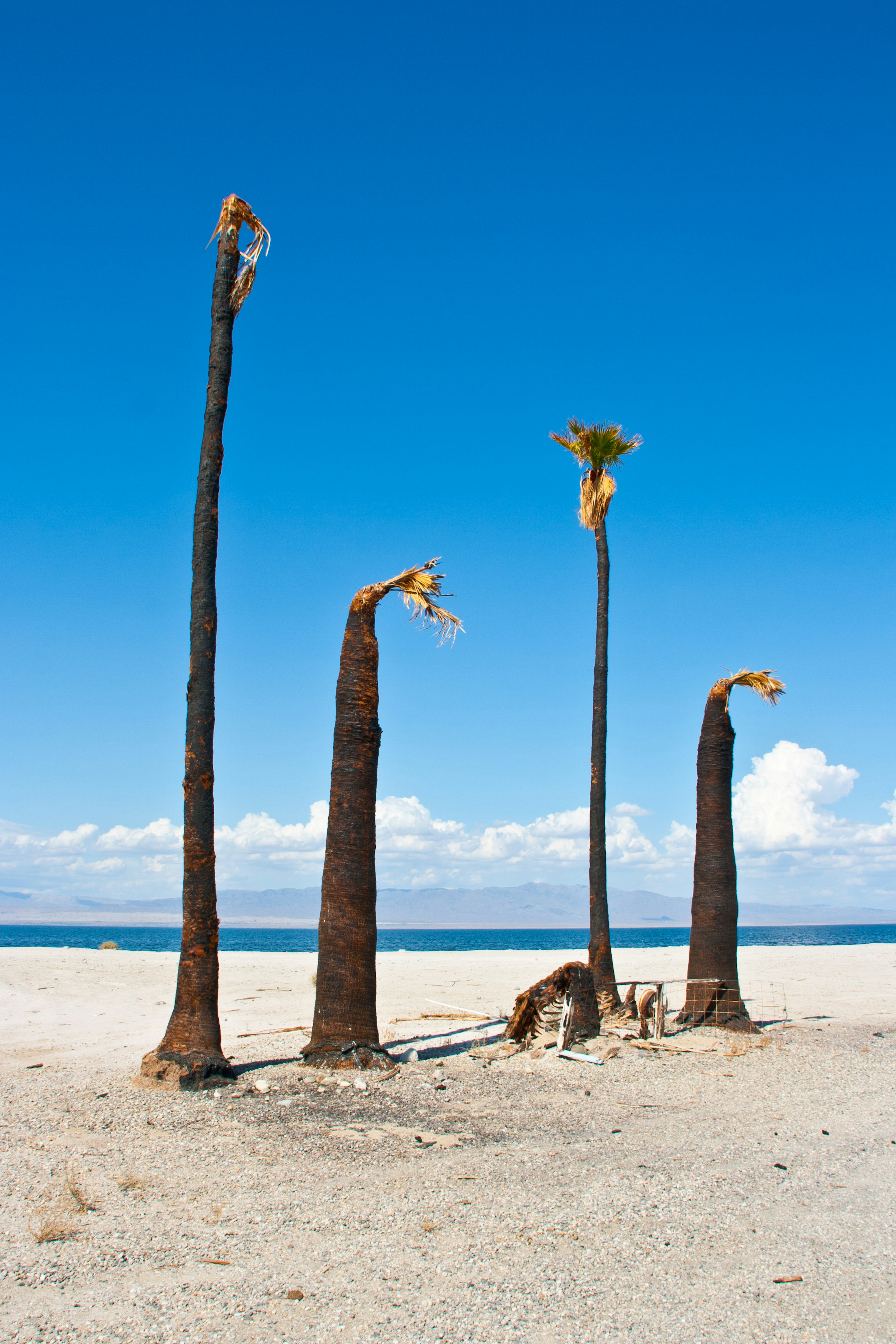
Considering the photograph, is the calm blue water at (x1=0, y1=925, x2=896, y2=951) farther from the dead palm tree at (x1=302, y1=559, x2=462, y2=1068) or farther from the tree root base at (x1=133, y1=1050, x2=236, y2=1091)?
the tree root base at (x1=133, y1=1050, x2=236, y2=1091)

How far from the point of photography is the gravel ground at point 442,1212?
4863 millimetres

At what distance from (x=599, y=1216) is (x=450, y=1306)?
173cm

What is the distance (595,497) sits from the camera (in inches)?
672

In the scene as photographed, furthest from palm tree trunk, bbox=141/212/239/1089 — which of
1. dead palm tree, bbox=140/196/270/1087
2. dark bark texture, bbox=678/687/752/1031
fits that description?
dark bark texture, bbox=678/687/752/1031

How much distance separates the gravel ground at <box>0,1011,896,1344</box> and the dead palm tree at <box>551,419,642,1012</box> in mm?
4740

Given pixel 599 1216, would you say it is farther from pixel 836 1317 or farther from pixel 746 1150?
pixel 746 1150

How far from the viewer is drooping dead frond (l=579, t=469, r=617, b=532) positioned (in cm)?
1702

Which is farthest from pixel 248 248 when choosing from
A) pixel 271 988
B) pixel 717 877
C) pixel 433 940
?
pixel 433 940

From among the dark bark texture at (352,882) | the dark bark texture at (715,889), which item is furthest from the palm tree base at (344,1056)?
the dark bark texture at (715,889)

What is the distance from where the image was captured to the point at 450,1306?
196 inches

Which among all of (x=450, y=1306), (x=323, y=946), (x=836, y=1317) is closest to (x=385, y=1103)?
(x=323, y=946)

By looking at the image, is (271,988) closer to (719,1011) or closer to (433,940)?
(719,1011)

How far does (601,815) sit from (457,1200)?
32.7 feet

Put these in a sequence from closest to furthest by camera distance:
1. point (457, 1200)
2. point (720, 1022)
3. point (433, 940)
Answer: point (457, 1200) < point (720, 1022) < point (433, 940)
